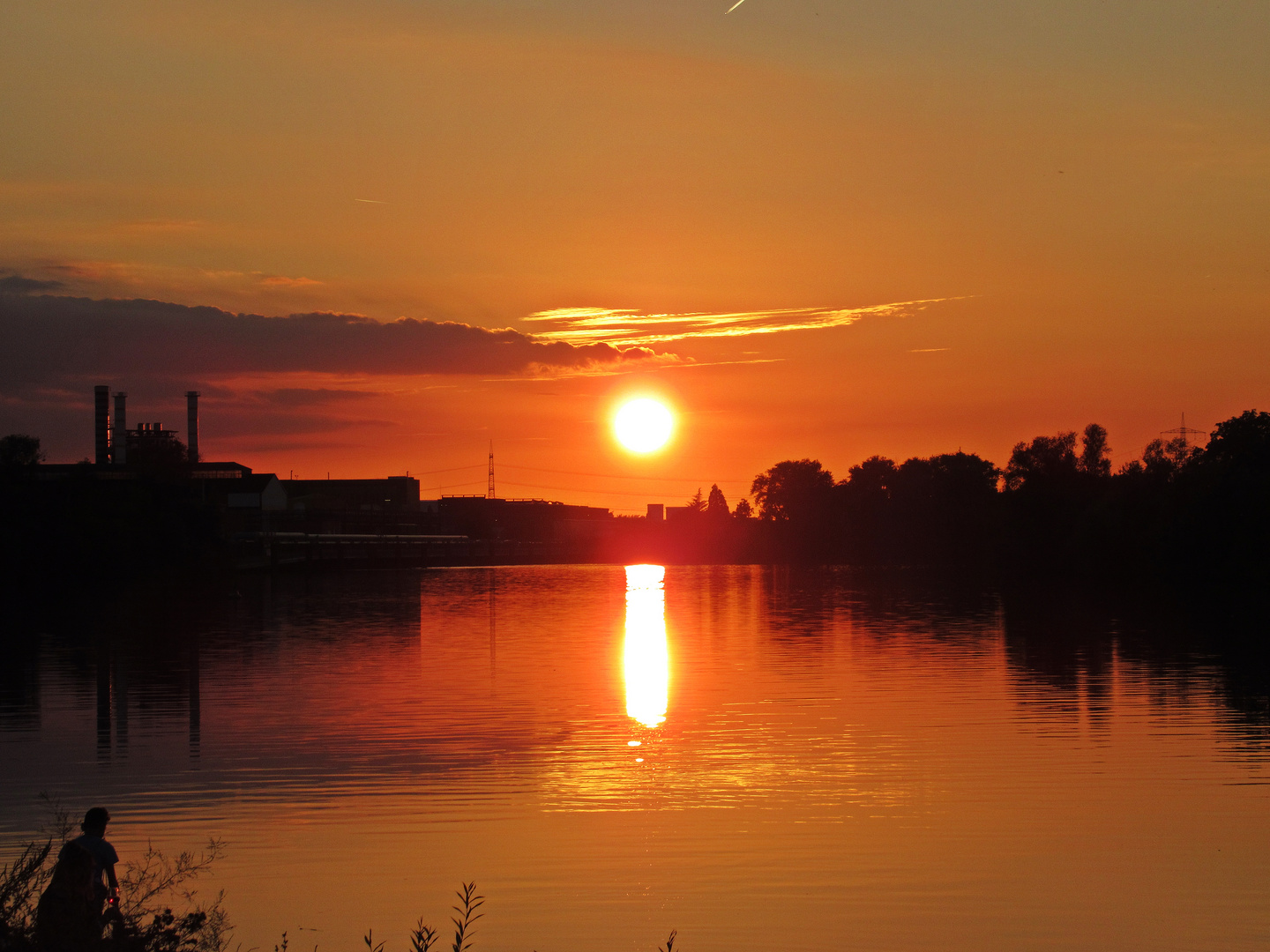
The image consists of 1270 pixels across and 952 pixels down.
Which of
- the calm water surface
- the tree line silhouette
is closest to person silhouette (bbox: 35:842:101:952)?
the calm water surface

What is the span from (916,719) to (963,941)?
14.6m

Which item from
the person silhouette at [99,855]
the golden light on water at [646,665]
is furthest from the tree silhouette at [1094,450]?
the person silhouette at [99,855]

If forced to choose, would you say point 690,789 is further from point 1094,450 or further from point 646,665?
point 1094,450

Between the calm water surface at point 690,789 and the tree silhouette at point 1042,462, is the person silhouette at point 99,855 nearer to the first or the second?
the calm water surface at point 690,789

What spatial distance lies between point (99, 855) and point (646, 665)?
2928 centimetres

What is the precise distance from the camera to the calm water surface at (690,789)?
48.5ft

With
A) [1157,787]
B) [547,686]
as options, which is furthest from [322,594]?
[1157,787]

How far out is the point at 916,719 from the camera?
1106 inches

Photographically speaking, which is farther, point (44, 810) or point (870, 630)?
point (870, 630)

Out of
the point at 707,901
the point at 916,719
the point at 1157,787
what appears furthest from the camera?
the point at 916,719

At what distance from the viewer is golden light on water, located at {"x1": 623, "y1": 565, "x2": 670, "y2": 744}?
30.3m

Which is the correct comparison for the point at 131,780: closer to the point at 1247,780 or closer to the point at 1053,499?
the point at 1247,780

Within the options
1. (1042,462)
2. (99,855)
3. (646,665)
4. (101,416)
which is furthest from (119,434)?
(99,855)

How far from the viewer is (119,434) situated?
162 metres
